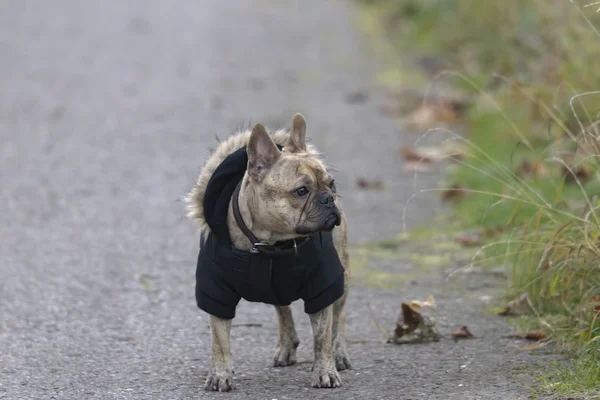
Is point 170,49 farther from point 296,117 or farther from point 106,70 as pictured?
point 296,117

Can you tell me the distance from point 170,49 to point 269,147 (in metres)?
10.4

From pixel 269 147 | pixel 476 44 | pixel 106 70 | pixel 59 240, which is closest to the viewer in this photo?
pixel 269 147

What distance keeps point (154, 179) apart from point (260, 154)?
4.79 metres

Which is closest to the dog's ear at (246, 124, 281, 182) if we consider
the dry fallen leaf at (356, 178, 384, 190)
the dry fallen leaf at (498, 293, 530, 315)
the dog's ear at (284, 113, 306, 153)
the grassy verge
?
the dog's ear at (284, 113, 306, 153)

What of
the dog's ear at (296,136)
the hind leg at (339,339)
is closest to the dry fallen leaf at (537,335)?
the hind leg at (339,339)

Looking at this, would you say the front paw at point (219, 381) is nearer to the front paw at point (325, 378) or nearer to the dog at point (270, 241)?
the dog at point (270, 241)

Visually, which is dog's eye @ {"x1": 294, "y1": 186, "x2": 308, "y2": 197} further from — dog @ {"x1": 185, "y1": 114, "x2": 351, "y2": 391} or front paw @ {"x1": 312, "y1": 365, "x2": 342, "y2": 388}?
front paw @ {"x1": 312, "y1": 365, "x2": 342, "y2": 388}

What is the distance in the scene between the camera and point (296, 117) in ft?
17.6

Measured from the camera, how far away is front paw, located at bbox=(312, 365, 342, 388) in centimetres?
527

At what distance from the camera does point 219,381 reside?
17.1ft

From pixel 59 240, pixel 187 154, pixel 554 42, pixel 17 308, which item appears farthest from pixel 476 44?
pixel 17 308

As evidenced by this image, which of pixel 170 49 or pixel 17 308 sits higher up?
pixel 170 49

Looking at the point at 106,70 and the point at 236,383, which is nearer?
the point at 236,383

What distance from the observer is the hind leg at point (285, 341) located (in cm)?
570
